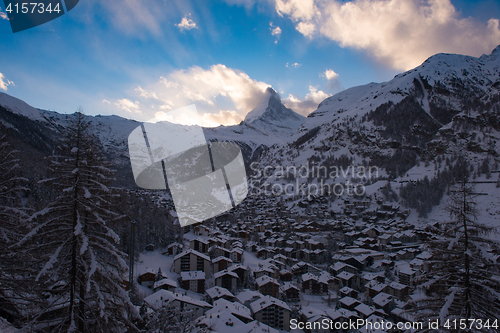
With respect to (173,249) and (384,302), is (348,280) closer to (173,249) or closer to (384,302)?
(384,302)

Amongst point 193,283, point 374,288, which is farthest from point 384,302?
point 193,283

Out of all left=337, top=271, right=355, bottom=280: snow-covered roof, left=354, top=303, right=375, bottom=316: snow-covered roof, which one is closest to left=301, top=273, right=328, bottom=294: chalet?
left=337, top=271, right=355, bottom=280: snow-covered roof

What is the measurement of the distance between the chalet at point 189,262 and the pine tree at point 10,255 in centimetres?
2072

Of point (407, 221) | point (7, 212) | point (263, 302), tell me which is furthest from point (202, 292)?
point (407, 221)

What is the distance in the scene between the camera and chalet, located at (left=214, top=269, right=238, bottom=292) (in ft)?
82.8

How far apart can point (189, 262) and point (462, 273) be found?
2564 centimetres

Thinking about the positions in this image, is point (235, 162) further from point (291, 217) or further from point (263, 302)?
point (263, 302)

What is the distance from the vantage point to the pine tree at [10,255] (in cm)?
637

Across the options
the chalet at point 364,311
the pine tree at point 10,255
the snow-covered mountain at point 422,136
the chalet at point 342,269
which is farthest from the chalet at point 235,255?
the snow-covered mountain at point 422,136

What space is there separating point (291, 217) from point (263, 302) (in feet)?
134

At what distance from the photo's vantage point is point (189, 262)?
2708 cm

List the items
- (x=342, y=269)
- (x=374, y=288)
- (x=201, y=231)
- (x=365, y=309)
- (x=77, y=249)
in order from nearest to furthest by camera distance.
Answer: (x=77, y=249), (x=365, y=309), (x=374, y=288), (x=342, y=269), (x=201, y=231)

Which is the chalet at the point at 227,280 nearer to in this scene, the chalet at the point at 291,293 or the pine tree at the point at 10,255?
the chalet at the point at 291,293

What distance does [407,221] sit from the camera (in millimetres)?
49156
